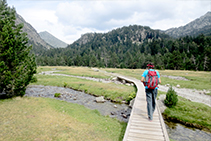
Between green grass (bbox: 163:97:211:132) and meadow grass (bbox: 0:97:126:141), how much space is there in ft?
23.6

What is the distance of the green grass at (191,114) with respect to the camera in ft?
40.2

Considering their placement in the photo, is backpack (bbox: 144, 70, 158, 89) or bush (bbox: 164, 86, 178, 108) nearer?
backpack (bbox: 144, 70, 158, 89)

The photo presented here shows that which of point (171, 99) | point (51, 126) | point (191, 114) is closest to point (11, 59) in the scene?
point (51, 126)

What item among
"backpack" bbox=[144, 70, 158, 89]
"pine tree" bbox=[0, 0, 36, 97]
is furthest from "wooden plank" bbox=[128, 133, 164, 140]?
"pine tree" bbox=[0, 0, 36, 97]

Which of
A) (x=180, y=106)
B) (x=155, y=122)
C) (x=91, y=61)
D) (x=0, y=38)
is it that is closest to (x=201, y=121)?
(x=180, y=106)

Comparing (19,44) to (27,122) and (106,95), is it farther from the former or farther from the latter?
(106,95)

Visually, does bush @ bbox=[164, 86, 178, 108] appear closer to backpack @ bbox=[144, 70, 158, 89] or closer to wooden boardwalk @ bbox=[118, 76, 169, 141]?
wooden boardwalk @ bbox=[118, 76, 169, 141]

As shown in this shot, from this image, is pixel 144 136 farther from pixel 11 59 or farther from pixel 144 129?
pixel 11 59

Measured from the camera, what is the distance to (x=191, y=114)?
45.3 feet

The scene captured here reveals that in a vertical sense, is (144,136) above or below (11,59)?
below

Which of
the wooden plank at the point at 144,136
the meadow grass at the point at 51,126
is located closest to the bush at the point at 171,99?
the meadow grass at the point at 51,126

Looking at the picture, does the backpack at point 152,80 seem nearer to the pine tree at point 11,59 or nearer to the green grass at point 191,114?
the green grass at point 191,114

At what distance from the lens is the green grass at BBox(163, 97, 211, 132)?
482 inches

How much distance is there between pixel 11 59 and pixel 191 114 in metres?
23.5
